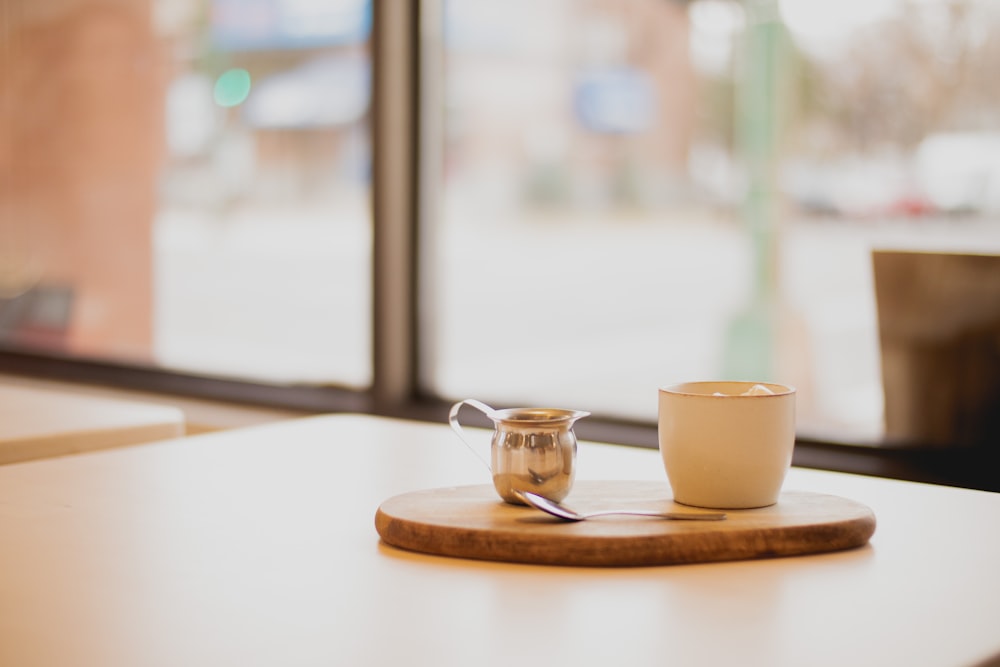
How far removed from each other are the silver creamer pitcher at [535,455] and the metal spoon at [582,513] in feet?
0.04

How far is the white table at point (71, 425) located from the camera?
4.40 feet

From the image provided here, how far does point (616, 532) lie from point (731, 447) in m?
0.13

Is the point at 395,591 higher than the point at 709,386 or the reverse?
the reverse

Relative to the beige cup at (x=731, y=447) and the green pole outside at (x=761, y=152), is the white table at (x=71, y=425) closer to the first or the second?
the beige cup at (x=731, y=447)

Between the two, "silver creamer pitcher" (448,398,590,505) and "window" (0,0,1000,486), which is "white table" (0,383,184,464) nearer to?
"silver creamer pitcher" (448,398,590,505)

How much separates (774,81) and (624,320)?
1475 millimetres

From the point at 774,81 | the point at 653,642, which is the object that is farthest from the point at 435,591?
the point at 774,81

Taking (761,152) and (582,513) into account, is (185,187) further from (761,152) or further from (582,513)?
(582,513)

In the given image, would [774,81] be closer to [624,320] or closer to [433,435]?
[624,320]

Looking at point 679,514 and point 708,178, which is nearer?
point 679,514

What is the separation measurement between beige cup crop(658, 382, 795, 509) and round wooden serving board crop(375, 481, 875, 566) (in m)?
0.01

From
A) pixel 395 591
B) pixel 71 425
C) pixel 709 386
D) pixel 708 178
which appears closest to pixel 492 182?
pixel 708 178

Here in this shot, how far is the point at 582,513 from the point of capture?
924 millimetres

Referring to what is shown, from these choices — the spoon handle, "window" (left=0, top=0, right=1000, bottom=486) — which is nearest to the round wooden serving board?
the spoon handle
